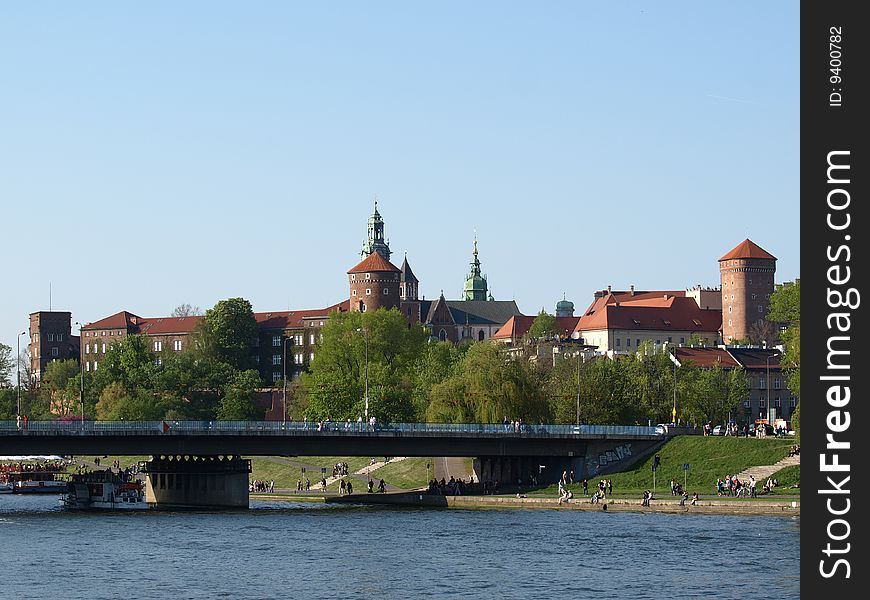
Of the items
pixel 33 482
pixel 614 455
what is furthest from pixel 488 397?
pixel 33 482

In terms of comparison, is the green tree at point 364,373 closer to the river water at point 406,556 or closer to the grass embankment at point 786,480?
the river water at point 406,556

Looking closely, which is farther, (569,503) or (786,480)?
(786,480)

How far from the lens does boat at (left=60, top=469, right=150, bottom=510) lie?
125m

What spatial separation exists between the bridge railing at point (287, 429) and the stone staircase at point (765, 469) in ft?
44.1

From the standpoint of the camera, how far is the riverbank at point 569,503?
315 ft

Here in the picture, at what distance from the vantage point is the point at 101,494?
125938mm

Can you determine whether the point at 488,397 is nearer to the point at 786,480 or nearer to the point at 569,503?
the point at 569,503

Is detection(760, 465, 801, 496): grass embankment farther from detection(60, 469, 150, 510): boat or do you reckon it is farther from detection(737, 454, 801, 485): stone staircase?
detection(60, 469, 150, 510): boat

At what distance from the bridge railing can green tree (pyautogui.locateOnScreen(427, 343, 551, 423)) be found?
3.18m

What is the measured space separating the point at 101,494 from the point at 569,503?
38.8m

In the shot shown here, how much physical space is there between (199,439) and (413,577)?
44.7 meters

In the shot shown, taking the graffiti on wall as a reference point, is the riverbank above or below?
below
